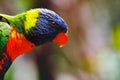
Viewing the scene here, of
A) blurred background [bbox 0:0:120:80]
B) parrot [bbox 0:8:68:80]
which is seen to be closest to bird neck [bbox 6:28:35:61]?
A: parrot [bbox 0:8:68:80]

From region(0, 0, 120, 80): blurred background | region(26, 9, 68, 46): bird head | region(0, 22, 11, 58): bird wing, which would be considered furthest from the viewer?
region(0, 0, 120, 80): blurred background

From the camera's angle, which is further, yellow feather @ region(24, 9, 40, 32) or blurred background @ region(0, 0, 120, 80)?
blurred background @ region(0, 0, 120, 80)

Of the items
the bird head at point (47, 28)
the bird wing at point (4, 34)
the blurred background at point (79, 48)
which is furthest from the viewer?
the blurred background at point (79, 48)

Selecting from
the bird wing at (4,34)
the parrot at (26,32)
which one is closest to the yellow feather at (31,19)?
the parrot at (26,32)

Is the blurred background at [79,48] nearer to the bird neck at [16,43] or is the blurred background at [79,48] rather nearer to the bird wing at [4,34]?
the bird neck at [16,43]

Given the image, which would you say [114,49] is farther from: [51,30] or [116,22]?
[51,30]

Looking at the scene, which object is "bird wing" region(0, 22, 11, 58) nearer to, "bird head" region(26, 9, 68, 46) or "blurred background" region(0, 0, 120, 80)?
"bird head" region(26, 9, 68, 46)

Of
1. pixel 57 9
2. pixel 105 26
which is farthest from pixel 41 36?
pixel 105 26
